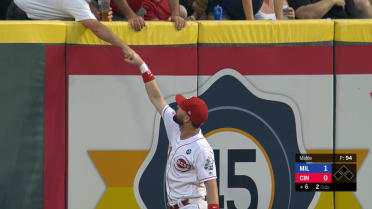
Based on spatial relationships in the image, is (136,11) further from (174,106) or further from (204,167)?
(204,167)

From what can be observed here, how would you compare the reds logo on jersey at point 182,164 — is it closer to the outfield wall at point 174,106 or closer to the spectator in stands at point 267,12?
the outfield wall at point 174,106

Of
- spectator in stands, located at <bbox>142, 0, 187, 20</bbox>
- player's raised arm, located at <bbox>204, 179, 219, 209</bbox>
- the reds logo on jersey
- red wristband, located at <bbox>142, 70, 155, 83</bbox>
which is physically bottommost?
player's raised arm, located at <bbox>204, 179, 219, 209</bbox>

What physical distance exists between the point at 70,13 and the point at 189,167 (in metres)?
2.06

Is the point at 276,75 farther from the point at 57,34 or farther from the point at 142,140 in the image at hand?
the point at 57,34

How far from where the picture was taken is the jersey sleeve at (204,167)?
21.3 ft

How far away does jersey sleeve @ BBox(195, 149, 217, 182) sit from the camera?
21.3 feet

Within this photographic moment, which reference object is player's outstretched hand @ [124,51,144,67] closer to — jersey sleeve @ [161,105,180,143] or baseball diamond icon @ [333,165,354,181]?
jersey sleeve @ [161,105,180,143]

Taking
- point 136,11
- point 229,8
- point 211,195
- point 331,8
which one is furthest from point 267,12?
point 211,195

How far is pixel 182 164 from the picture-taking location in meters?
6.63

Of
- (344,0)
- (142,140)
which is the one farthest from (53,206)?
(344,0)

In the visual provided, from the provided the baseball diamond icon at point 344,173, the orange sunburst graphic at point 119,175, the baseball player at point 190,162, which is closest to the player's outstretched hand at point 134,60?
the baseball player at point 190,162
